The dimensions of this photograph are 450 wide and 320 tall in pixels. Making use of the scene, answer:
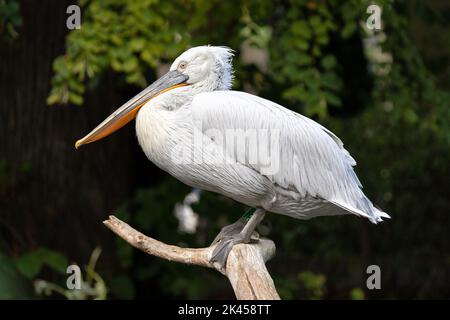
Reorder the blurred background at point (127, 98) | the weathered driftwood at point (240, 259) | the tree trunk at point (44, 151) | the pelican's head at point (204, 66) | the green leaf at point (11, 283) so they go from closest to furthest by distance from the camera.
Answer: the weathered driftwood at point (240, 259) < the pelican's head at point (204, 66) < the green leaf at point (11, 283) < the blurred background at point (127, 98) < the tree trunk at point (44, 151)

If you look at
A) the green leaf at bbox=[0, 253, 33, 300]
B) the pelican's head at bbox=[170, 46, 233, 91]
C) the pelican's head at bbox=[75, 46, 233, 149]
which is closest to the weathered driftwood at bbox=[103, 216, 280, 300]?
the pelican's head at bbox=[75, 46, 233, 149]

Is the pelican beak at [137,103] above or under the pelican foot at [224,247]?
above

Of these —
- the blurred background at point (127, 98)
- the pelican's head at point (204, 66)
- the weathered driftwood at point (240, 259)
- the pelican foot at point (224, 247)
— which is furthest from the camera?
the blurred background at point (127, 98)

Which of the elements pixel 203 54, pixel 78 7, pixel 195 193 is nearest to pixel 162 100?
pixel 203 54

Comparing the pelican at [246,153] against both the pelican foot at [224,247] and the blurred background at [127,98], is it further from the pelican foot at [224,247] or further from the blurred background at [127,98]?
the blurred background at [127,98]

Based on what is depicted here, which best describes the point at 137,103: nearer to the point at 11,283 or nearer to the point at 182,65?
the point at 182,65

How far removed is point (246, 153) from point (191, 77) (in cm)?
41

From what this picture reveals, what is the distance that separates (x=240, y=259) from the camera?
2.95 meters

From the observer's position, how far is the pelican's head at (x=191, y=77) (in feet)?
10.2

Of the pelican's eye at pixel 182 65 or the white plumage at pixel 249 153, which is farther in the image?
the pelican's eye at pixel 182 65

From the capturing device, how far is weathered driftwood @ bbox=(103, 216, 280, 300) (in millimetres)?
2828

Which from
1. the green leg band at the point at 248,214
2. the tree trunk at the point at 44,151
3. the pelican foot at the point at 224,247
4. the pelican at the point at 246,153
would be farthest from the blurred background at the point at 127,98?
the pelican foot at the point at 224,247

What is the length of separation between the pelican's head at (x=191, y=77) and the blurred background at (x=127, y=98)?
103cm

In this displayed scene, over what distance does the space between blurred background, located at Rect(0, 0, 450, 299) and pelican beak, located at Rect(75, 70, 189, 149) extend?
3.37 ft
